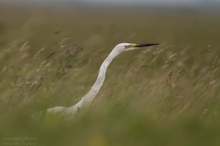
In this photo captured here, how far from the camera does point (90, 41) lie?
8141mm

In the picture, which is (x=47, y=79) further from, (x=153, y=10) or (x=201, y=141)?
(x=153, y=10)

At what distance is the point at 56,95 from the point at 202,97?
187cm

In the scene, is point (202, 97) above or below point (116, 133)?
below

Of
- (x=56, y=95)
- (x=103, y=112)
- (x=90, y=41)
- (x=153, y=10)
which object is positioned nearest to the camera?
(x=103, y=112)

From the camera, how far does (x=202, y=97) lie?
646 cm

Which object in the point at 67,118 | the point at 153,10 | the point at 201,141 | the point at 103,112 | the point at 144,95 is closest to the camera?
the point at 201,141

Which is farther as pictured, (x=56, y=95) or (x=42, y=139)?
(x=56, y=95)

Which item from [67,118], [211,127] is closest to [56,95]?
[67,118]

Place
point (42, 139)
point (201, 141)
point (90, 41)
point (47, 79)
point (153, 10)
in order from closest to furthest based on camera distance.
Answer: point (42, 139) → point (201, 141) → point (47, 79) → point (90, 41) → point (153, 10)

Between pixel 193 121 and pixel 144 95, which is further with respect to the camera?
pixel 144 95

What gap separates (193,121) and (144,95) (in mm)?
2190

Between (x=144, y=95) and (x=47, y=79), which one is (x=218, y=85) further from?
(x=47, y=79)

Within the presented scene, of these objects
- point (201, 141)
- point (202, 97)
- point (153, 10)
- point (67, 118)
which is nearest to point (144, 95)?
point (202, 97)

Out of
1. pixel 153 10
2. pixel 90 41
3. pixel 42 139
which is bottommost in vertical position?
pixel 153 10
